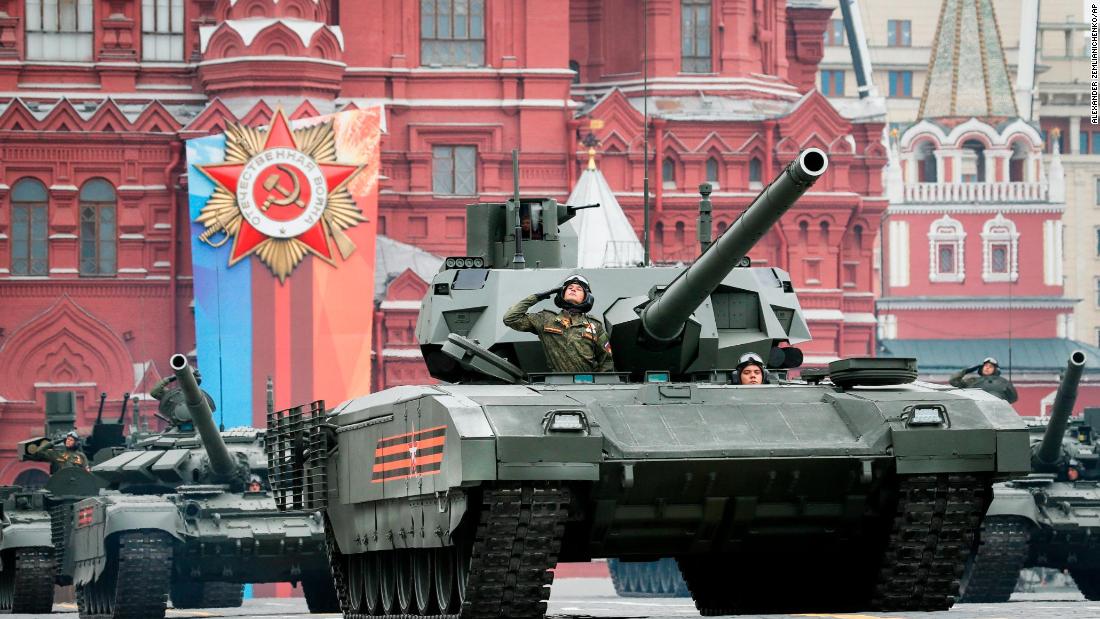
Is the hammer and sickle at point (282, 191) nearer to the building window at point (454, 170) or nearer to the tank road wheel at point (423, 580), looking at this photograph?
the building window at point (454, 170)

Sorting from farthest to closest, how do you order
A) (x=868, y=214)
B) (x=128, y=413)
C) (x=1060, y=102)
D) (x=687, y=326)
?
(x=1060, y=102), (x=868, y=214), (x=128, y=413), (x=687, y=326)

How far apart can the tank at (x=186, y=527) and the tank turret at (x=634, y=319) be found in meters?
6.21

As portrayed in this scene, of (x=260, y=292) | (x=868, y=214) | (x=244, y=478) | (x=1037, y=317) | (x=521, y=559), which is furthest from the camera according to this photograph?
(x=1037, y=317)

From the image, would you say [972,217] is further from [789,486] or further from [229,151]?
[789,486]

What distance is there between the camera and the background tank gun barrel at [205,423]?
25.2 metres

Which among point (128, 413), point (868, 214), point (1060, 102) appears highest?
point (1060, 102)

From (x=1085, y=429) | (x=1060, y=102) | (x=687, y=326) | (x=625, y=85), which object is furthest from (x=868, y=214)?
(x=1060, y=102)

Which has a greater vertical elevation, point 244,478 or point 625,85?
point 625,85

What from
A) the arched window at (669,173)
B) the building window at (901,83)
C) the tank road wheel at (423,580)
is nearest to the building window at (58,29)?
the arched window at (669,173)

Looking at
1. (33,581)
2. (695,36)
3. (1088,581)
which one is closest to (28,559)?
(33,581)

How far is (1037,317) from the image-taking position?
9988 cm

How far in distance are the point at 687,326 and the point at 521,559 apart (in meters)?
2.86

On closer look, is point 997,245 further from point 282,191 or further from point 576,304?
point 576,304

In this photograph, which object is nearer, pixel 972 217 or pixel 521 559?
pixel 521 559
